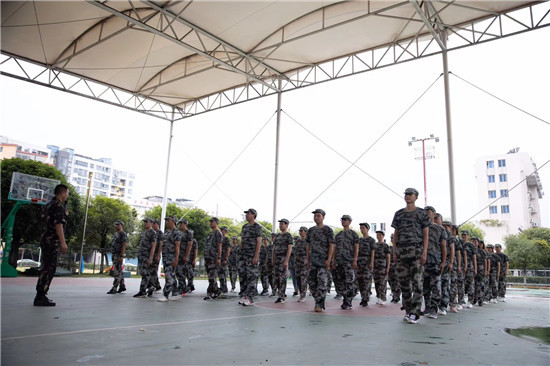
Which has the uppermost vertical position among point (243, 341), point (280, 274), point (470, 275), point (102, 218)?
point (102, 218)

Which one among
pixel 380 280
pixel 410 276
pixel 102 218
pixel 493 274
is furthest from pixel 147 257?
pixel 102 218

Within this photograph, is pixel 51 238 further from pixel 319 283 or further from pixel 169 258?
pixel 319 283

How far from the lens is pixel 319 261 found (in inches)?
223

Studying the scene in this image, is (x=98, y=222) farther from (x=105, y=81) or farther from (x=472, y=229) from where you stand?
(x=472, y=229)

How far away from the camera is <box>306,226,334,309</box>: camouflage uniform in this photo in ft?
18.3

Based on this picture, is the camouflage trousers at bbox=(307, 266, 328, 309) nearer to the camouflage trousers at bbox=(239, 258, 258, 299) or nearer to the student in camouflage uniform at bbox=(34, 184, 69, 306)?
the camouflage trousers at bbox=(239, 258, 258, 299)

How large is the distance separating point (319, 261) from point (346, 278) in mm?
1092

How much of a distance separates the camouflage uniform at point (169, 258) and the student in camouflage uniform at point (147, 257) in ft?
1.89

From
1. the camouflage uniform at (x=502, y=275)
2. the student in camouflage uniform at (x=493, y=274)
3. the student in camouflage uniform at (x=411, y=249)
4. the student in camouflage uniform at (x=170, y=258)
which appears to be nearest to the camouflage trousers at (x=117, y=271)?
the student in camouflage uniform at (x=170, y=258)

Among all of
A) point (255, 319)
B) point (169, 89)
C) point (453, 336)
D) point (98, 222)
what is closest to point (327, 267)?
point (255, 319)

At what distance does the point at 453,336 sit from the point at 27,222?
18646mm

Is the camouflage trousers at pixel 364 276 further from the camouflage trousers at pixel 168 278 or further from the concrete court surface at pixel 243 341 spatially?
the camouflage trousers at pixel 168 278

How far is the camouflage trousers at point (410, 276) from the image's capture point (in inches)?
177

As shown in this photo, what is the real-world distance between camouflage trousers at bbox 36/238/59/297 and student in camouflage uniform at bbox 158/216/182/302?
1.79m
